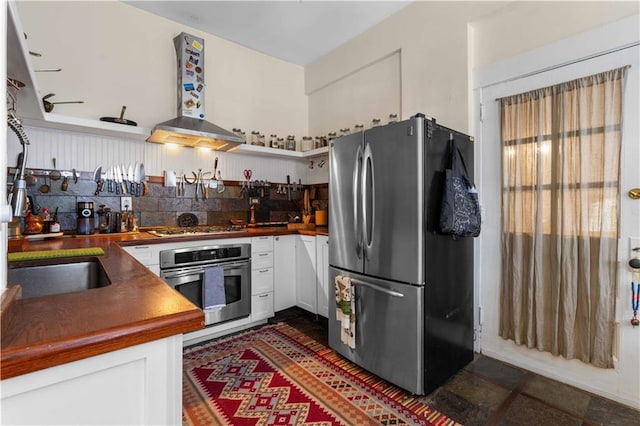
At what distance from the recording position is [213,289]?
8.61 ft

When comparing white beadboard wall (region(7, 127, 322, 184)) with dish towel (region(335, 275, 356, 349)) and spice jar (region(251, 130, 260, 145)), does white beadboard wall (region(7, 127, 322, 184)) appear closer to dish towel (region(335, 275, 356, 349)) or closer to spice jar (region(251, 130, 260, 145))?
spice jar (region(251, 130, 260, 145))

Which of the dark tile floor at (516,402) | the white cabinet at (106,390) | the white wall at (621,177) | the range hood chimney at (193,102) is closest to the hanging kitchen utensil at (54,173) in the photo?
the range hood chimney at (193,102)

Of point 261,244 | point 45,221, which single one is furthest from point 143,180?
point 261,244

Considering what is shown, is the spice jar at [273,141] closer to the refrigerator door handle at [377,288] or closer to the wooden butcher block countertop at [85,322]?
the refrigerator door handle at [377,288]

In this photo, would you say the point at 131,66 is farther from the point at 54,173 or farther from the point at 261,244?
the point at 261,244

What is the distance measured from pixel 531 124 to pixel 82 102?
352 centimetres

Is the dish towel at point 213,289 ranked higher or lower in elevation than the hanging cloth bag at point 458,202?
lower

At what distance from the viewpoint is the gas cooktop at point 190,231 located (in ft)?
8.64

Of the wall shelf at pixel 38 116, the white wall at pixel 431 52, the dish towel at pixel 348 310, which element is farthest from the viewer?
the white wall at pixel 431 52

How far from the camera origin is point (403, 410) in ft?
5.73

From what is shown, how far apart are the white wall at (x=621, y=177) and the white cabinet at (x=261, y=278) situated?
1.83m

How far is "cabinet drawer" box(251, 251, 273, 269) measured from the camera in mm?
2924

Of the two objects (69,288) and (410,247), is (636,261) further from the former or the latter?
(69,288)

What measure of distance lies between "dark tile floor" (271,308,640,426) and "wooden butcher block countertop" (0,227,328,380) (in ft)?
5.46
